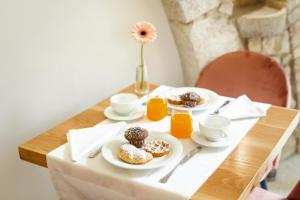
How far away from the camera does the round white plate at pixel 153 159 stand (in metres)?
1.07

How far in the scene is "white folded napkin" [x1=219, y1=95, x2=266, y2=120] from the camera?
1382mm

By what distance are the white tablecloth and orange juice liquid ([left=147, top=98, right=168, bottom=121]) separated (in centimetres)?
18

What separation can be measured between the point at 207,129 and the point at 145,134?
18 centimetres

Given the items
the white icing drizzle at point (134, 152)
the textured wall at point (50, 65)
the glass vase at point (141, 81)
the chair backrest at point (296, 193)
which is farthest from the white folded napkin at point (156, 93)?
the chair backrest at point (296, 193)

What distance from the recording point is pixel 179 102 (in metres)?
1.46

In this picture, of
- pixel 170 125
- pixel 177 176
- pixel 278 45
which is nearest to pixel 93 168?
pixel 177 176

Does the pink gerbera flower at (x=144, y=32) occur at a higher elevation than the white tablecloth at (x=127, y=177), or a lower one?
higher

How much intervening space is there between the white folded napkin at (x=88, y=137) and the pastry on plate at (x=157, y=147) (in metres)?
0.16

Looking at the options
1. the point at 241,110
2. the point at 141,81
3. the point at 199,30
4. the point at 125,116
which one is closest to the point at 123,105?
the point at 125,116

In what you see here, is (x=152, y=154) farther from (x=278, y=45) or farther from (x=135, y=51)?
(x=278, y=45)

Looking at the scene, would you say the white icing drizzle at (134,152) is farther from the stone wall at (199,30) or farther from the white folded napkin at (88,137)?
the stone wall at (199,30)

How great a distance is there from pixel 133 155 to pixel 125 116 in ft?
1.10

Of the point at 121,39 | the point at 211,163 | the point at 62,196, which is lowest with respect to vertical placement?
the point at 62,196

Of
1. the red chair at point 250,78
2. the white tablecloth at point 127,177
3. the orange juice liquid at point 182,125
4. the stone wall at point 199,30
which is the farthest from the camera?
the stone wall at point 199,30
